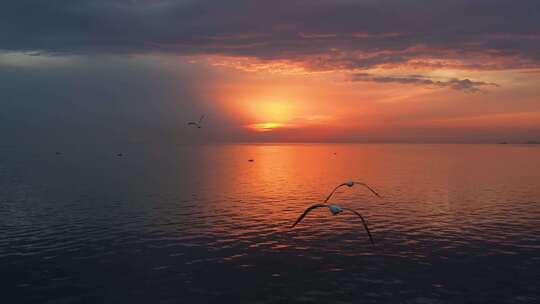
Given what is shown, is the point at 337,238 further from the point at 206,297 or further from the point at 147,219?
the point at 147,219

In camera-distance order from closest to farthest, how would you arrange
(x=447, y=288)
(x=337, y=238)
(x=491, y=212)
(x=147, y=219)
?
(x=447, y=288) < (x=337, y=238) < (x=147, y=219) < (x=491, y=212)

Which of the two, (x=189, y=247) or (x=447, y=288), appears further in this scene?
(x=189, y=247)

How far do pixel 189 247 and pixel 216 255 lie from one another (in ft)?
14.8

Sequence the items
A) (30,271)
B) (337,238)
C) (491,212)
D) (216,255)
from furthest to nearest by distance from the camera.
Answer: (491,212) → (337,238) → (216,255) → (30,271)

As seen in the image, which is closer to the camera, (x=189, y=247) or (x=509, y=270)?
(x=509, y=270)

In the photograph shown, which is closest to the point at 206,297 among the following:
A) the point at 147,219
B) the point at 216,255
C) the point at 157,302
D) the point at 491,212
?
the point at 157,302

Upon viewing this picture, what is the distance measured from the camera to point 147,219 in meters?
63.1

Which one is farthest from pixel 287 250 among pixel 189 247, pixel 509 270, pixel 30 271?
pixel 30 271

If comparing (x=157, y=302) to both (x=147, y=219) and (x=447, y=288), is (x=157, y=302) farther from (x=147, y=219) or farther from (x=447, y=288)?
(x=147, y=219)

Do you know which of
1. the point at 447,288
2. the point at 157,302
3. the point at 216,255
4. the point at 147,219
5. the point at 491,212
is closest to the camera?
the point at 157,302

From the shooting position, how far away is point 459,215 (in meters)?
66.1

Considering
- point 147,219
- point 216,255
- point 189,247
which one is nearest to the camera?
point 216,255

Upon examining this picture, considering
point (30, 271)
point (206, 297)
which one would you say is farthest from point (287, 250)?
point (30, 271)

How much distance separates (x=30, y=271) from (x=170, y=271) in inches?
488
